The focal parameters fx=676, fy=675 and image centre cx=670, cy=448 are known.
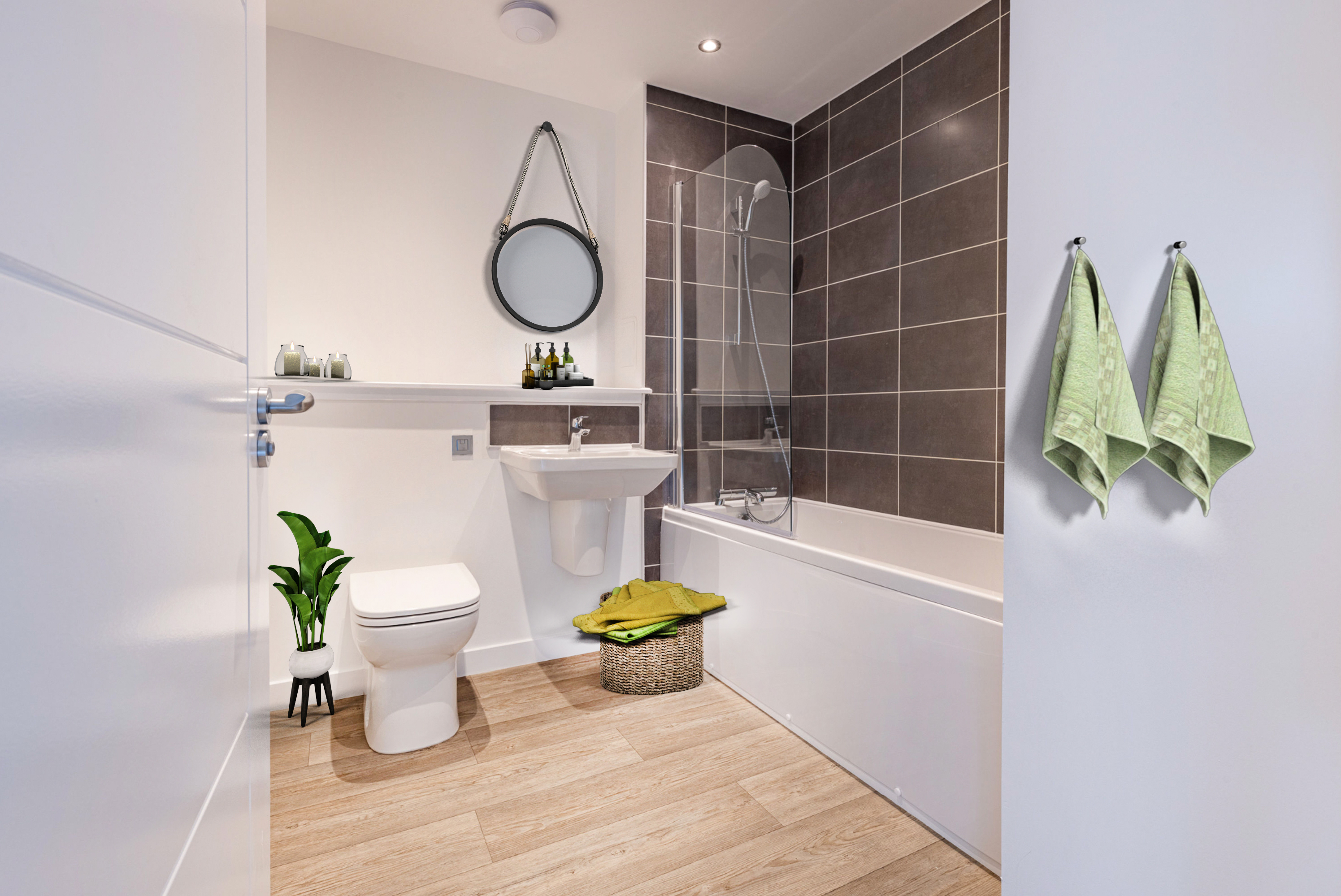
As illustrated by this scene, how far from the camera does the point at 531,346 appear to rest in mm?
2930

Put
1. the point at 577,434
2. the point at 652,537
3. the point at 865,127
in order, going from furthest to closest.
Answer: the point at 652,537, the point at 865,127, the point at 577,434

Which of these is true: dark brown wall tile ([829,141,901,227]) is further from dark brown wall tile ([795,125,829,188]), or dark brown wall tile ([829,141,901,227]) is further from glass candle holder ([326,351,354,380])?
glass candle holder ([326,351,354,380])

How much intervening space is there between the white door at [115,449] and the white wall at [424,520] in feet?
6.54

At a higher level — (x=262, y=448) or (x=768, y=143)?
(x=768, y=143)

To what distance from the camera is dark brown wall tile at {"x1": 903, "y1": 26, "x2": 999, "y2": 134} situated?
2.36 metres

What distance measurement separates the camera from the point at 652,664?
2438mm

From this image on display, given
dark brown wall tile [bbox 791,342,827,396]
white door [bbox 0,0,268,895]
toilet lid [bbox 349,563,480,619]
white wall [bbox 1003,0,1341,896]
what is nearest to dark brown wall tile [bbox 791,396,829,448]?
dark brown wall tile [bbox 791,342,827,396]

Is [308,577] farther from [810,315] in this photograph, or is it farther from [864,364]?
[810,315]

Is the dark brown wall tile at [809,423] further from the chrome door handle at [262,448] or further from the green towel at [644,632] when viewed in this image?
the chrome door handle at [262,448]

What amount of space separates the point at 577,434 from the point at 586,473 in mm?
337

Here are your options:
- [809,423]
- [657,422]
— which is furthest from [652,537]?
[809,423]

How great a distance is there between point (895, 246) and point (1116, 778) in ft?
7.14

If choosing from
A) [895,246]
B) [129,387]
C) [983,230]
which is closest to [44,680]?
[129,387]

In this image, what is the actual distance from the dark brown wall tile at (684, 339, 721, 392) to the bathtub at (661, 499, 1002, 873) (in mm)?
514
